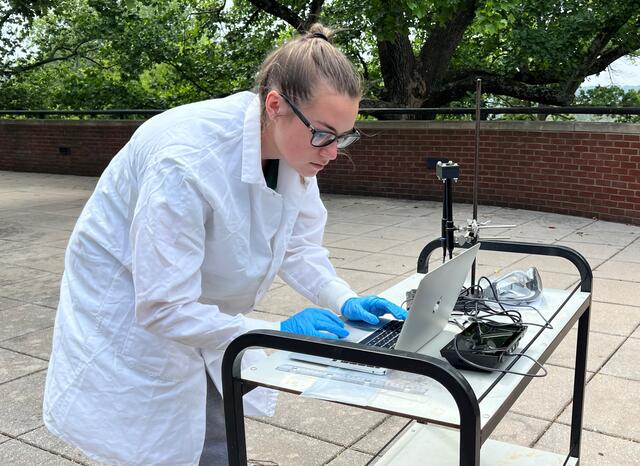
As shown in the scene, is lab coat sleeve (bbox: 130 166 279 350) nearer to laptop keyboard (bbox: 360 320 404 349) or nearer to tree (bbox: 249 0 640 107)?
laptop keyboard (bbox: 360 320 404 349)

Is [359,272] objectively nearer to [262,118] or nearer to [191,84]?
[262,118]

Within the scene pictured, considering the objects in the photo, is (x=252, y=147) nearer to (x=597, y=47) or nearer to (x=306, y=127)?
(x=306, y=127)

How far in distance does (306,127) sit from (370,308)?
687mm

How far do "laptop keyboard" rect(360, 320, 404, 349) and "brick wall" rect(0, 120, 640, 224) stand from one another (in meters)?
7.12

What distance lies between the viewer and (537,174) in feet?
31.3

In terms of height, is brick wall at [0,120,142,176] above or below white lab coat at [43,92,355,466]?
below

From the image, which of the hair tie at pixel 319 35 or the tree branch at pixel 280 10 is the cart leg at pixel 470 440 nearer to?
the hair tie at pixel 319 35

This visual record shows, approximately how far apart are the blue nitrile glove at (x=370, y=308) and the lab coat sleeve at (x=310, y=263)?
133 millimetres

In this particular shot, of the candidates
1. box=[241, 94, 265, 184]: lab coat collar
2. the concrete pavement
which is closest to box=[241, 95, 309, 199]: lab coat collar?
box=[241, 94, 265, 184]: lab coat collar

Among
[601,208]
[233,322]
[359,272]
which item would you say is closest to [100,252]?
[233,322]

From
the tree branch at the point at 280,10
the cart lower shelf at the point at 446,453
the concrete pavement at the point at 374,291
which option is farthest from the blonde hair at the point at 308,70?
the tree branch at the point at 280,10

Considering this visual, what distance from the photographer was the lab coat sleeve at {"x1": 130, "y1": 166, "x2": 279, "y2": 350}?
1765mm

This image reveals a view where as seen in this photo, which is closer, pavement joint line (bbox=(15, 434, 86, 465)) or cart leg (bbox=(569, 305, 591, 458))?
cart leg (bbox=(569, 305, 591, 458))

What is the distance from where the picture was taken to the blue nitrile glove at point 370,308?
7.39 feet
